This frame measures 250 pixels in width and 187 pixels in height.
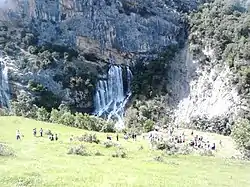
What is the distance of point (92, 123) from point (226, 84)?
35.1m

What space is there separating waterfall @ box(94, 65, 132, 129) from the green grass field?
47854 millimetres

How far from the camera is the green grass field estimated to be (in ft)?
88.8

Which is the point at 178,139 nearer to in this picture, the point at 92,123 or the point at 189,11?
the point at 92,123

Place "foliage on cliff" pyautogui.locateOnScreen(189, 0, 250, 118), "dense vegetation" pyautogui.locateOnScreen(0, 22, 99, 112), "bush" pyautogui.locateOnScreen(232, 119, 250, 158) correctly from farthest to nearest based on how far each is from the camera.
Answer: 1. "foliage on cliff" pyautogui.locateOnScreen(189, 0, 250, 118)
2. "dense vegetation" pyautogui.locateOnScreen(0, 22, 99, 112)
3. "bush" pyautogui.locateOnScreen(232, 119, 250, 158)

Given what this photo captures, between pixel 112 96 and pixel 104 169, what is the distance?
6888cm

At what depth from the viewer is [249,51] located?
96062 millimetres

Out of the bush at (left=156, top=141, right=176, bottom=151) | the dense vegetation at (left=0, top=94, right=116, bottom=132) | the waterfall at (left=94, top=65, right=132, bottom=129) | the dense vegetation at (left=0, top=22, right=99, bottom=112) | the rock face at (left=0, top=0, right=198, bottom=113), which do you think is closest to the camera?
the bush at (left=156, top=141, right=176, bottom=151)

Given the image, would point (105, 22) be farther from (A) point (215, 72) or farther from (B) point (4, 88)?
(B) point (4, 88)

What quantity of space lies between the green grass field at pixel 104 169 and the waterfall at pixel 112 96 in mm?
47854

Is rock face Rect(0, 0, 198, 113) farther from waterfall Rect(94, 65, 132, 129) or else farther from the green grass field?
the green grass field

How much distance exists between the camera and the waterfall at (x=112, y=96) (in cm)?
9756

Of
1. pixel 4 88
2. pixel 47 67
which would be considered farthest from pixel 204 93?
pixel 4 88

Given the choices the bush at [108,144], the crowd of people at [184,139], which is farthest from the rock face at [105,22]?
the bush at [108,144]

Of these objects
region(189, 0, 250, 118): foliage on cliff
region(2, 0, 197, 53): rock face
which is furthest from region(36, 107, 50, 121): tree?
region(189, 0, 250, 118): foliage on cliff
